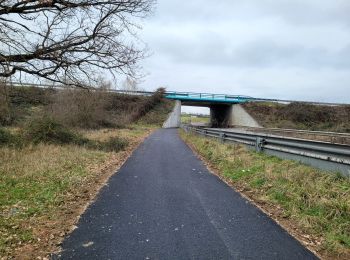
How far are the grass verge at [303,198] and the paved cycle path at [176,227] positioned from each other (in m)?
0.37

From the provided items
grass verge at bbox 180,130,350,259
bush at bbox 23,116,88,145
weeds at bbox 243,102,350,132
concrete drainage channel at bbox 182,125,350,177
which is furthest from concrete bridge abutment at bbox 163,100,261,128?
grass verge at bbox 180,130,350,259

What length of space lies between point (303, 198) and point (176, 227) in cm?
288

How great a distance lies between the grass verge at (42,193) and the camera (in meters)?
5.53

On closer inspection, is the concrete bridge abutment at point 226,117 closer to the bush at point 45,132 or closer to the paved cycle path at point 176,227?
the bush at point 45,132

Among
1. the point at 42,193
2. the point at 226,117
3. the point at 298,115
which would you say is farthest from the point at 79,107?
the point at 226,117

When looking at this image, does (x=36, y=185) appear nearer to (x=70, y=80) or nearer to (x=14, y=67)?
(x=14, y=67)

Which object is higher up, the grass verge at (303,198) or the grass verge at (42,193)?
the grass verge at (303,198)

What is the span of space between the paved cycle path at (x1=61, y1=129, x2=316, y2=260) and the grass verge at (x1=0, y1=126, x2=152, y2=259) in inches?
15.5

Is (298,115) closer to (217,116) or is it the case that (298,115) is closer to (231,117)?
(231,117)

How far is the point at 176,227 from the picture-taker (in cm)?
602

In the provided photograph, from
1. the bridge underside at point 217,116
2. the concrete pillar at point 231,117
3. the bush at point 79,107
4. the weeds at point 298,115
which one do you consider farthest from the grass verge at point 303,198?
the bridge underside at point 217,116

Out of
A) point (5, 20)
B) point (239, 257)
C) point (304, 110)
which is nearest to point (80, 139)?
point (5, 20)

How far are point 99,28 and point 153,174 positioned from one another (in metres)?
7.21

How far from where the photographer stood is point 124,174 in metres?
11.6
